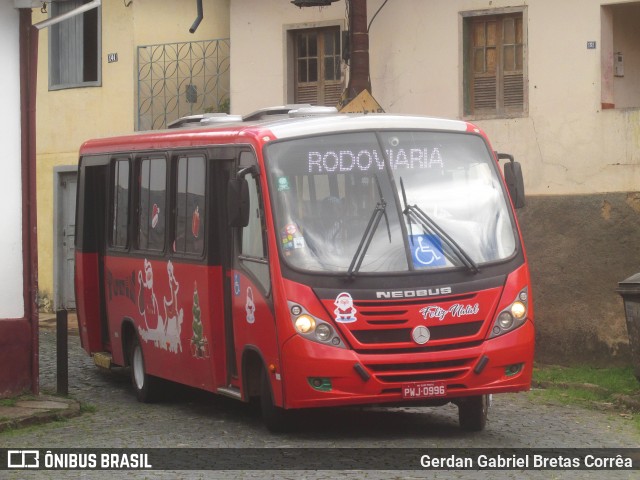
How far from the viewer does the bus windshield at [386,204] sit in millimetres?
11820

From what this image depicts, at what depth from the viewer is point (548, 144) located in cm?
1848

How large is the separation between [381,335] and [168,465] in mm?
2009

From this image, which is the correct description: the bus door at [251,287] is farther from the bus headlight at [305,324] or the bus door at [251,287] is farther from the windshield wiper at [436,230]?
the windshield wiper at [436,230]

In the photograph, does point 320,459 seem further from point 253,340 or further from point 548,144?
point 548,144

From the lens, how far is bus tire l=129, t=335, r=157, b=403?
1517cm

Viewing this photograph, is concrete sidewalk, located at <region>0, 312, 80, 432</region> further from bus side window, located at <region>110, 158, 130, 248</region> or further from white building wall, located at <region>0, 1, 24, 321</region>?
bus side window, located at <region>110, 158, 130, 248</region>

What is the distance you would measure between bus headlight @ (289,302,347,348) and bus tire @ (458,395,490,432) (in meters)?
1.42

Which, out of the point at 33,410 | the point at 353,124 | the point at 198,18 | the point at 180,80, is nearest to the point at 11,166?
the point at 33,410

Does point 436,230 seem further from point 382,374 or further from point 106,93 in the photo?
point 106,93

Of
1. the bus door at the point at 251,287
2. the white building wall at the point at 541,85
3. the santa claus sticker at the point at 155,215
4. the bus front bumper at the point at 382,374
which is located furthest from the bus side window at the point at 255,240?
the white building wall at the point at 541,85

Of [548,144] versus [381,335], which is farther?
[548,144]

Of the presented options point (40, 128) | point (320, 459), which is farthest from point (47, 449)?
point (40, 128)

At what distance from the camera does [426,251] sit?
11.9 metres

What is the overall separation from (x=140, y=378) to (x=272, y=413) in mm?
3570
